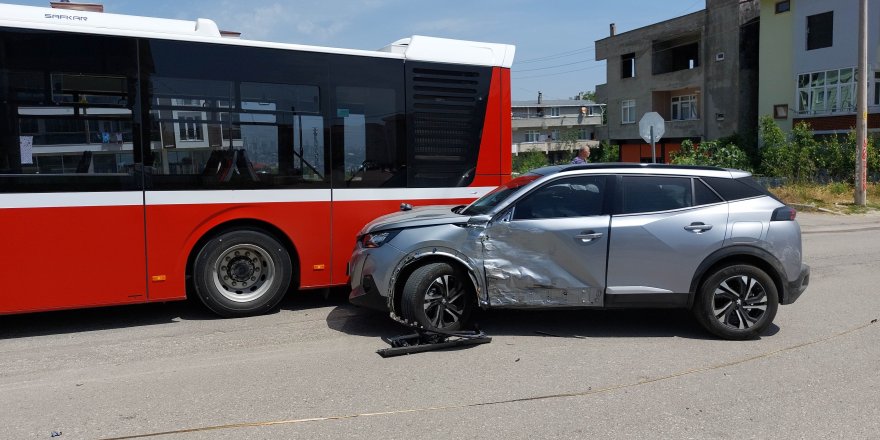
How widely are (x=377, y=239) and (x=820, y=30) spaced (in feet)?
118

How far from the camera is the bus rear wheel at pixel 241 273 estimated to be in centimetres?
705

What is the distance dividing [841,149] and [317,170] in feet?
79.8

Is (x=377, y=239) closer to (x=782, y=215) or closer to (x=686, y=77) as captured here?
(x=782, y=215)

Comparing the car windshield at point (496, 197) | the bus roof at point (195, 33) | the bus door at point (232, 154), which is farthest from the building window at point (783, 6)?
the bus door at point (232, 154)

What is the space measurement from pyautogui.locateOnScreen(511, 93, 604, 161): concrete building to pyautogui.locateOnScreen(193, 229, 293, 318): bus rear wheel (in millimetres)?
75791

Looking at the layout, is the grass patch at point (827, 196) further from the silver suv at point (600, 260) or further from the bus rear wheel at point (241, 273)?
the bus rear wheel at point (241, 273)

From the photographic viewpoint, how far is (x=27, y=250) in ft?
20.6

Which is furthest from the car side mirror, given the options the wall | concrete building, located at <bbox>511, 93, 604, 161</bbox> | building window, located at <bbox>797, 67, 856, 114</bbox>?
concrete building, located at <bbox>511, 93, 604, 161</bbox>

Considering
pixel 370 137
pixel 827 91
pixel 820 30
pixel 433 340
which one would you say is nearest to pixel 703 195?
pixel 433 340

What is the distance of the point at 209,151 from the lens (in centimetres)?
698

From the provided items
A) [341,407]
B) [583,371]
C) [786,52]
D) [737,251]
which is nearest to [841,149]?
[786,52]

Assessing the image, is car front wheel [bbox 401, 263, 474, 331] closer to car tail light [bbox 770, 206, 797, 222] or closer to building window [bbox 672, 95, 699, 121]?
car tail light [bbox 770, 206, 797, 222]

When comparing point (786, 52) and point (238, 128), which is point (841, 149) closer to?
point (786, 52)

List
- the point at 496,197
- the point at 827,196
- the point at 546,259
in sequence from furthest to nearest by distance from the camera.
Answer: the point at 827,196
the point at 496,197
the point at 546,259
